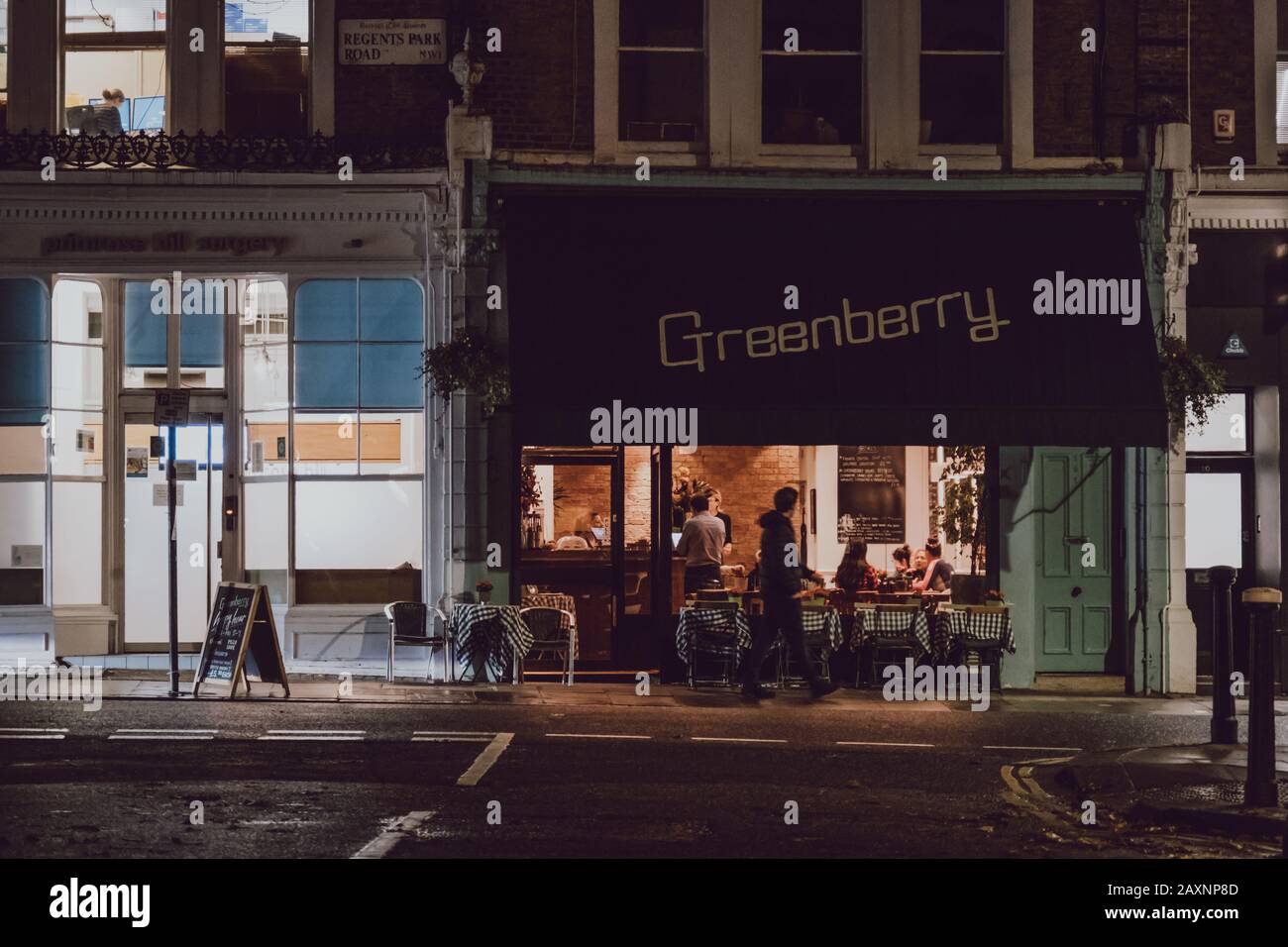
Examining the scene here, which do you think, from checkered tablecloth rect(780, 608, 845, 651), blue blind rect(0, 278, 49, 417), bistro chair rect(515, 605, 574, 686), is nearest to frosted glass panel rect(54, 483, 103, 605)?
blue blind rect(0, 278, 49, 417)

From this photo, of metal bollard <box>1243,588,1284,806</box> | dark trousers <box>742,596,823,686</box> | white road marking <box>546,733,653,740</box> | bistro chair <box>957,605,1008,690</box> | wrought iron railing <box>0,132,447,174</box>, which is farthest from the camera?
wrought iron railing <box>0,132,447,174</box>

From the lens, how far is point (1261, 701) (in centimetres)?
954

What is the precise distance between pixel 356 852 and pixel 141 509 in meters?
10.0

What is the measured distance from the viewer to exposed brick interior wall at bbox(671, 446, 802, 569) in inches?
654

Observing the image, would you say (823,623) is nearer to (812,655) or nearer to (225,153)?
(812,655)

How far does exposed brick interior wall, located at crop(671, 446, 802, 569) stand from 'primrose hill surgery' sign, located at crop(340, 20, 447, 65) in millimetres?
4930

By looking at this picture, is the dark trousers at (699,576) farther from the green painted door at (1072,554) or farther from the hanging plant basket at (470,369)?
the green painted door at (1072,554)

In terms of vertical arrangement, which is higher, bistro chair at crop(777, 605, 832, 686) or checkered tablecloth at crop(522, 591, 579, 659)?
checkered tablecloth at crop(522, 591, 579, 659)

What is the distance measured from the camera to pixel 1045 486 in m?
16.4

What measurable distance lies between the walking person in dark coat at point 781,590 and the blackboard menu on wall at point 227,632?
15.0 feet

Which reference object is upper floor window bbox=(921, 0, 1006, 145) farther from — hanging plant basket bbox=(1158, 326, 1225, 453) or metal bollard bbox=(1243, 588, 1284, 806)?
metal bollard bbox=(1243, 588, 1284, 806)

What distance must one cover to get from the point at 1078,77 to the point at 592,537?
6909 millimetres

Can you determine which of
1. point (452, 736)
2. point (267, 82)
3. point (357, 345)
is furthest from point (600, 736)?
point (267, 82)
